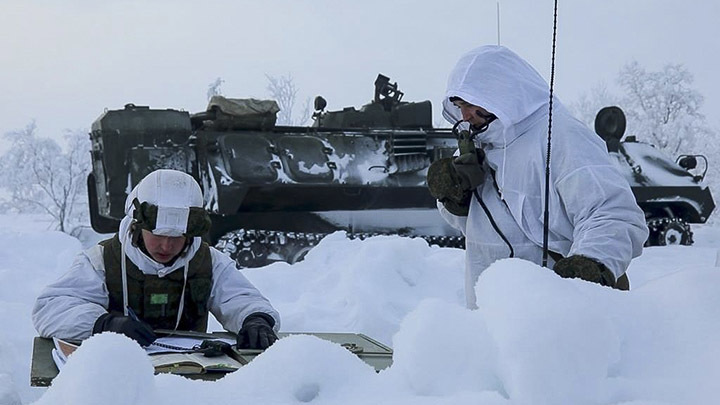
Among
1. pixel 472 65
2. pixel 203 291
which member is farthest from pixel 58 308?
pixel 472 65

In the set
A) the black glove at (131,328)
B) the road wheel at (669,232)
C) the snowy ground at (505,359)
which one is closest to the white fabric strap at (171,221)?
the black glove at (131,328)

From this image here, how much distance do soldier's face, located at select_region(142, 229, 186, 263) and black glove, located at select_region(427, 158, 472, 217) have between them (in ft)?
3.50

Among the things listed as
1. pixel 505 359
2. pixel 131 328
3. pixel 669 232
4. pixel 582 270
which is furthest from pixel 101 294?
pixel 669 232

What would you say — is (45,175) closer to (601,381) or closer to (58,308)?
(58,308)

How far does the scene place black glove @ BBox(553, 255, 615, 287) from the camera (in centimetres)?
270

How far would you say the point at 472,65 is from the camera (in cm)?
339

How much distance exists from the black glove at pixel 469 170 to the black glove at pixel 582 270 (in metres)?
0.69

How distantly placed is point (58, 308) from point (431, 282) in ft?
18.1

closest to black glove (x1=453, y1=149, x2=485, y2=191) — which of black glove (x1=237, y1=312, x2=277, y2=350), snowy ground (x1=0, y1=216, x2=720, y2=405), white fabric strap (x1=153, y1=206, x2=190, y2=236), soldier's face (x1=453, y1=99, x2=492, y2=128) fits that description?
soldier's face (x1=453, y1=99, x2=492, y2=128)

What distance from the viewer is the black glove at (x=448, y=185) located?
3.42 meters

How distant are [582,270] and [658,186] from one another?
11251mm

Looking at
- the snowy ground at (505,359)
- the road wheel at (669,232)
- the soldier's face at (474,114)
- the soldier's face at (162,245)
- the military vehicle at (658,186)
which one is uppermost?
the soldier's face at (474,114)

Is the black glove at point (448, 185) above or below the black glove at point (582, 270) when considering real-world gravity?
above

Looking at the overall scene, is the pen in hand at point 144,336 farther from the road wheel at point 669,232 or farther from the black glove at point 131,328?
the road wheel at point 669,232
